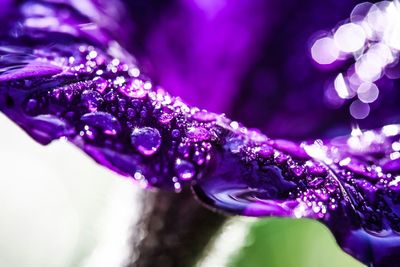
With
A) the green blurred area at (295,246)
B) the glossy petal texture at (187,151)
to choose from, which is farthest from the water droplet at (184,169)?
the green blurred area at (295,246)

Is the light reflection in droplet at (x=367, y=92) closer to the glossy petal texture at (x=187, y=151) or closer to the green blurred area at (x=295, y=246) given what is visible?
the glossy petal texture at (x=187, y=151)

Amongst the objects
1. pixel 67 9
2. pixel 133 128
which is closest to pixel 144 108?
pixel 133 128

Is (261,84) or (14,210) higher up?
(261,84)

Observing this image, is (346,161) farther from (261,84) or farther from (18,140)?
(18,140)

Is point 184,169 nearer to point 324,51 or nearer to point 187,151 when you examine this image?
point 187,151

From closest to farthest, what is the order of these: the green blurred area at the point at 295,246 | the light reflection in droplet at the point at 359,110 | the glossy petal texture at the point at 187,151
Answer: the glossy petal texture at the point at 187,151 → the light reflection in droplet at the point at 359,110 → the green blurred area at the point at 295,246

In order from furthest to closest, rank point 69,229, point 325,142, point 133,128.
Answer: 1. point 69,229
2. point 325,142
3. point 133,128

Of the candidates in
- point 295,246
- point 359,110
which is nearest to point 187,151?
point 359,110
